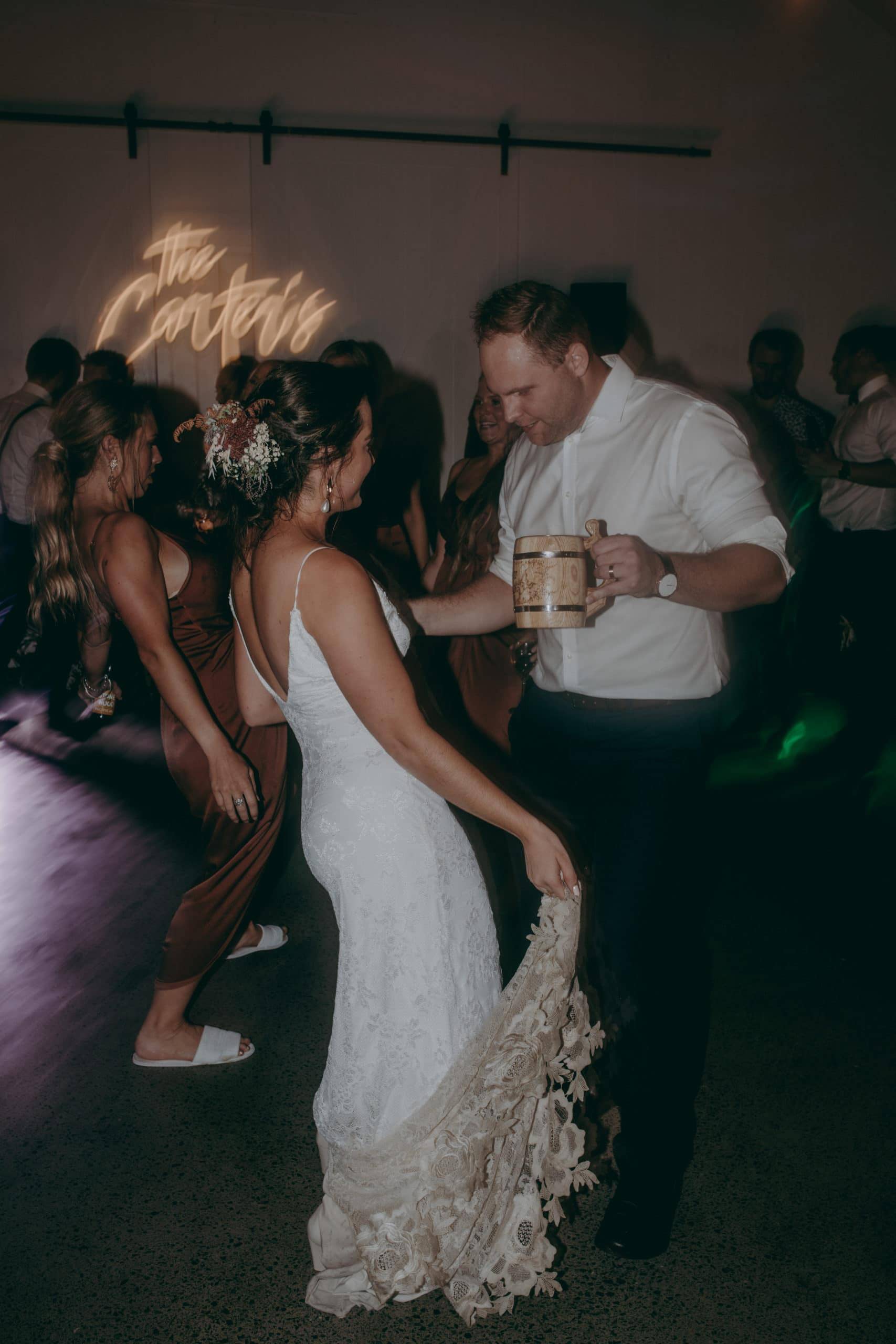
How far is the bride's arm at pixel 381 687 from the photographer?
1.47 m

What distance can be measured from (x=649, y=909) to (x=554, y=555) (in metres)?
0.67

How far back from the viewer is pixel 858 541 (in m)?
4.71

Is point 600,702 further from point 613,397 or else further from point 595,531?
point 613,397

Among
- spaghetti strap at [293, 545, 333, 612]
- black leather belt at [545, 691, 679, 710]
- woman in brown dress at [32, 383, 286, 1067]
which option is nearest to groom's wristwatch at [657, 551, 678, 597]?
black leather belt at [545, 691, 679, 710]

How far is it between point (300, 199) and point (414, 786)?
5.43m

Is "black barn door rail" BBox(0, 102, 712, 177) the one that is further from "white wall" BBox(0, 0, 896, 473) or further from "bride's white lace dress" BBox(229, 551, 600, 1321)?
"bride's white lace dress" BBox(229, 551, 600, 1321)

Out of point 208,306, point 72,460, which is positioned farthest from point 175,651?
→ point 208,306

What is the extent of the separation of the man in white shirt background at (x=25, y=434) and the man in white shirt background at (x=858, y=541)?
375 cm

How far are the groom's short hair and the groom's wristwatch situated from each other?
44 centimetres

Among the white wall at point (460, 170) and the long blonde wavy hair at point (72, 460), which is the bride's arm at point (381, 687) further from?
the white wall at point (460, 170)

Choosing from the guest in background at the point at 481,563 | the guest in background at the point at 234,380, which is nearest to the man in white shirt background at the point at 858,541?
the guest in background at the point at 481,563

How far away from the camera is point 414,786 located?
161cm

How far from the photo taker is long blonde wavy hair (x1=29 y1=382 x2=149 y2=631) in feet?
8.08

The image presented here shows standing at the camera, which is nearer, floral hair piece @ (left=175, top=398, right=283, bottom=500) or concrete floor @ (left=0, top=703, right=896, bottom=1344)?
floral hair piece @ (left=175, top=398, right=283, bottom=500)
